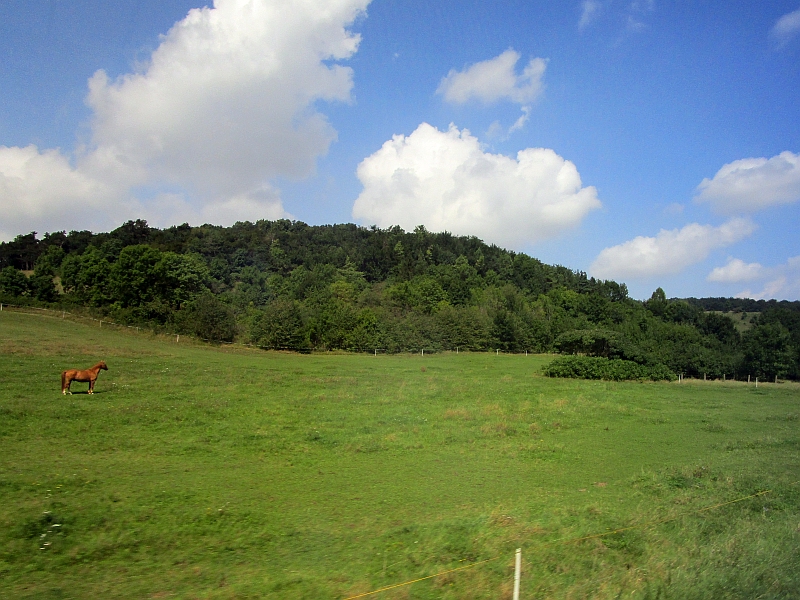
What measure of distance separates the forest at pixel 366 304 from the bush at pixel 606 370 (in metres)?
0.11

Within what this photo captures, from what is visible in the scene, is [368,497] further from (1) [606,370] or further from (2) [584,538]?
(1) [606,370]

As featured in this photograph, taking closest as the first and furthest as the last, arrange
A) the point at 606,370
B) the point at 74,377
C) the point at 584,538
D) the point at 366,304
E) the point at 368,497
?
the point at 584,538 → the point at 368,497 → the point at 74,377 → the point at 606,370 → the point at 366,304

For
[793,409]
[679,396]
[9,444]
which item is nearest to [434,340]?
[679,396]

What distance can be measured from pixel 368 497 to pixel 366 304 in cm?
6437

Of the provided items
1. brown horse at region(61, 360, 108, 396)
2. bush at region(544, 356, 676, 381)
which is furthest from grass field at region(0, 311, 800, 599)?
bush at region(544, 356, 676, 381)

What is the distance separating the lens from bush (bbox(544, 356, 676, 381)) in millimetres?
42875

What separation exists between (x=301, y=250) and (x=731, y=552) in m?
102

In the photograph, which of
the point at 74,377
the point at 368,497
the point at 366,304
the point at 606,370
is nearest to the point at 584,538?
the point at 368,497

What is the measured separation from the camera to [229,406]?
61.0 feet

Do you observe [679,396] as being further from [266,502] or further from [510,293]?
[510,293]

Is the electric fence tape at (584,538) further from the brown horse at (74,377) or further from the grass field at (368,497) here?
the brown horse at (74,377)

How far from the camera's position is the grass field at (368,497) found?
6.33 metres

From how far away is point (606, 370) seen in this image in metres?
42.9

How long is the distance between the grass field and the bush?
2050 cm
